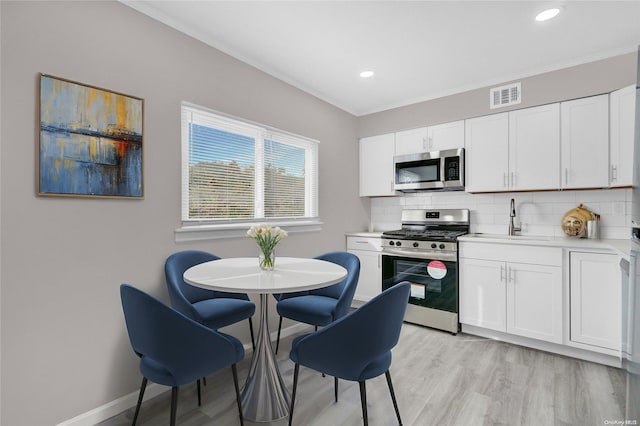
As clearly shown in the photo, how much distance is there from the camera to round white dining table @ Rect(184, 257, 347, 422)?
163 centimetres

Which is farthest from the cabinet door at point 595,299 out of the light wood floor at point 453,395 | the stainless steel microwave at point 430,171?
the stainless steel microwave at point 430,171

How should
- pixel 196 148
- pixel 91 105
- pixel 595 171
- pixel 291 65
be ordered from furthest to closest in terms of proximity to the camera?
pixel 291 65 < pixel 595 171 < pixel 196 148 < pixel 91 105

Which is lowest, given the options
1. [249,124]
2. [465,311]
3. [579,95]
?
[465,311]

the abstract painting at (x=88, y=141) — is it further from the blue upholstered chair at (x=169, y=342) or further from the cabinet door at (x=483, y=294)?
the cabinet door at (x=483, y=294)

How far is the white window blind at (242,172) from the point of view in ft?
7.98

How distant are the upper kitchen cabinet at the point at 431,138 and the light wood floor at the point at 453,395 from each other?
2.25 meters

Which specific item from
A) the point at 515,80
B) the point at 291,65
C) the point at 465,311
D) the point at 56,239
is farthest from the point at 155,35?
the point at 465,311

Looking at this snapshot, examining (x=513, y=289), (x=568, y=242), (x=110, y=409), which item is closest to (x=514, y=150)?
(x=568, y=242)

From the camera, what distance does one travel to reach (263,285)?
154 cm

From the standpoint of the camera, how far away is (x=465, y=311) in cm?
311

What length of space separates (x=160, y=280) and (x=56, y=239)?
657 mm

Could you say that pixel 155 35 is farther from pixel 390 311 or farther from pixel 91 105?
pixel 390 311

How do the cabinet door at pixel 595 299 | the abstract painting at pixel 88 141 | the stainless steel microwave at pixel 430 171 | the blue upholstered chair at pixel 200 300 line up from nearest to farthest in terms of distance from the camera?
the abstract painting at pixel 88 141 < the blue upholstered chair at pixel 200 300 < the cabinet door at pixel 595 299 < the stainless steel microwave at pixel 430 171

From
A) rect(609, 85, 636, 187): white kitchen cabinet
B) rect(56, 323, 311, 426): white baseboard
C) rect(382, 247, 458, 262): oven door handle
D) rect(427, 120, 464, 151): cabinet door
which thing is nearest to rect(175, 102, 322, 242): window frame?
rect(382, 247, 458, 262): oven door handle
